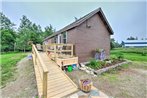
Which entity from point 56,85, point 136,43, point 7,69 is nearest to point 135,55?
point 56,85

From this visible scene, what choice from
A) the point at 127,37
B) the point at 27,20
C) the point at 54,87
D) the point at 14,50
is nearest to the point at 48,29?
the point at 14,50

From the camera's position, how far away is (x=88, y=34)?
9.81 m

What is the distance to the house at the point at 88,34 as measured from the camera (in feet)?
29.7

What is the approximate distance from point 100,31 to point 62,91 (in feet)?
26.7

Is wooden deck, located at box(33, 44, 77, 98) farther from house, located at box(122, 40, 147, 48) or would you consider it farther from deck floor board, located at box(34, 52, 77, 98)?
house, located at box(122, 40, 147, 48)

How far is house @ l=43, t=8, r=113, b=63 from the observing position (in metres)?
9.04

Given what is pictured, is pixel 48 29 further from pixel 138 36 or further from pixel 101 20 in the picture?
pixel 138 36

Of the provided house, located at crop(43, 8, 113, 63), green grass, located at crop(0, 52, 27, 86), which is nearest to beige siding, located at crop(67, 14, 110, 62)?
house, located at crop(43, 8, 113, 63)

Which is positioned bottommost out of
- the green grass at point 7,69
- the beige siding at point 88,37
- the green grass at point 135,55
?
the green grass at point 7,69

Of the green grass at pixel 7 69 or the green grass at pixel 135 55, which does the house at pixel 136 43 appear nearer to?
the green grass at pixel 135 55

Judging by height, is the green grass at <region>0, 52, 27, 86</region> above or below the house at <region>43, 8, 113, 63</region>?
below

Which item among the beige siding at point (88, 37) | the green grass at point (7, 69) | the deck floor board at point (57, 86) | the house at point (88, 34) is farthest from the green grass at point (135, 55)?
the green grass at point (7, 69)

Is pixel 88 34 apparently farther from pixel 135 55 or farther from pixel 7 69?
pixel 135 55

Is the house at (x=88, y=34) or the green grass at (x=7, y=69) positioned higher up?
the house at (x=88, y=34)
